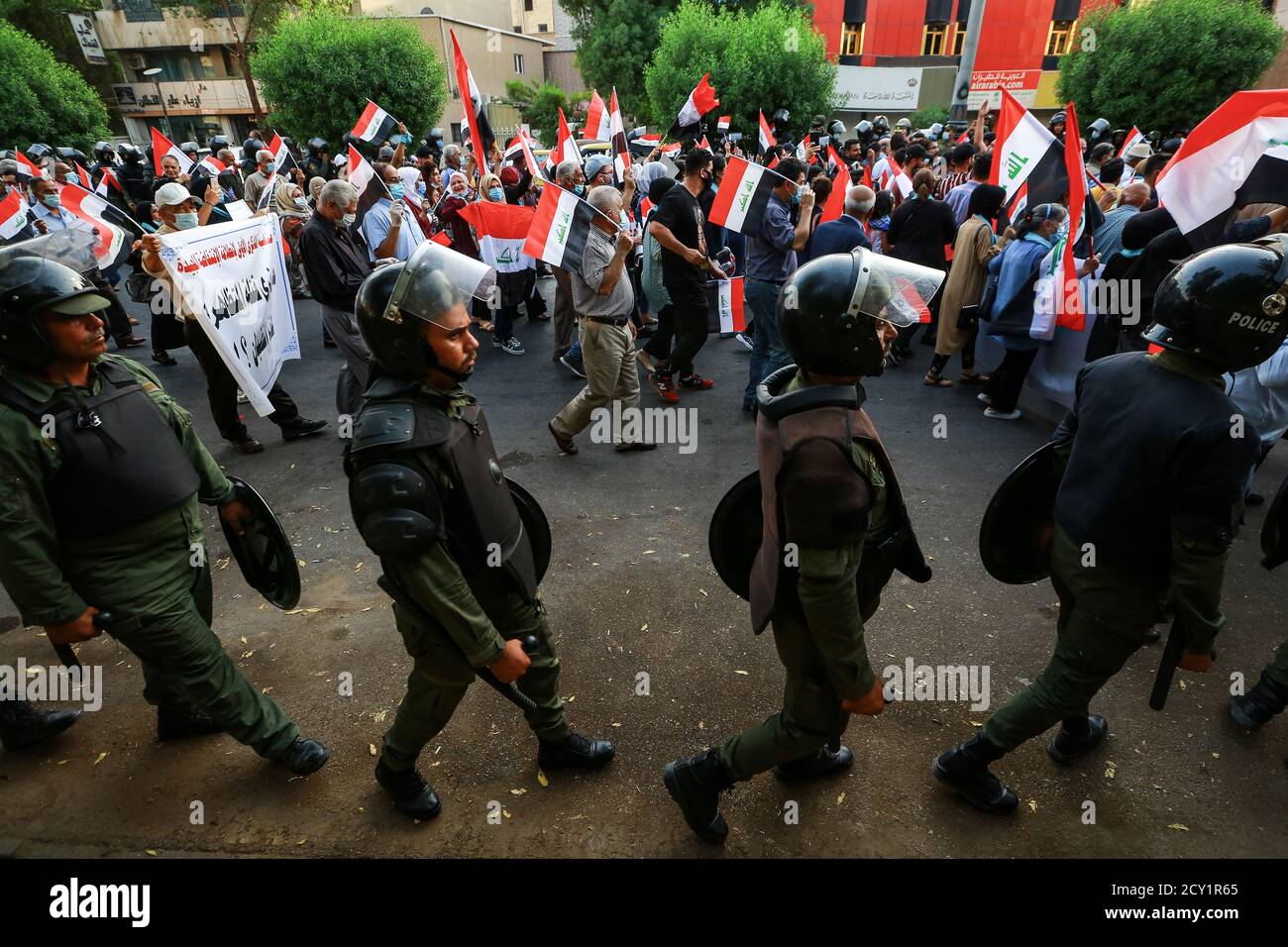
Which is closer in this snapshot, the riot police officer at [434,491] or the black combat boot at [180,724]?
the riot police officer at [434,491]

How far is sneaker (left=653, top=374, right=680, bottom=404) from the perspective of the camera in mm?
6863

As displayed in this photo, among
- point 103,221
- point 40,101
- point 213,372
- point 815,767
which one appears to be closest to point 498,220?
point 213,372

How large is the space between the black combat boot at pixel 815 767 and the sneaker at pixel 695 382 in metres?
4.84

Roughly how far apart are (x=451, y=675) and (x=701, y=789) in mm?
1001

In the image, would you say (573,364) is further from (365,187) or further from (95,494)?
(95,494)

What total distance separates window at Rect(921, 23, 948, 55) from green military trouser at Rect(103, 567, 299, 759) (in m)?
43.7

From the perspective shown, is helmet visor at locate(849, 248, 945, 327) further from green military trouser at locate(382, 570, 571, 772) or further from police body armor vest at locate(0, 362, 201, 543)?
police body armor vest at locate(0, 362, 201, 543)

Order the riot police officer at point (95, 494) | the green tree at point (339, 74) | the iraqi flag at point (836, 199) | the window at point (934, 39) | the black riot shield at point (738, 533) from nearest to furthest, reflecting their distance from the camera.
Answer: the riot police officer at point (95, 494) → the black riot shield at point (738, 533) → the iraqi flag at point (836, 199) → the green tree at point (339, 74) → the window at point (934, 39)

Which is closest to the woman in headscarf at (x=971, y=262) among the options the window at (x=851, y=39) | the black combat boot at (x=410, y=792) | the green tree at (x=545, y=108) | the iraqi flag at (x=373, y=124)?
the black combat boot at (x=410, y=792)

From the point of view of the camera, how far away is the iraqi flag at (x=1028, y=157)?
18.2 feet

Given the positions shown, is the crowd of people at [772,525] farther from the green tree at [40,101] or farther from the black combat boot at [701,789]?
the green tree at [40,101]

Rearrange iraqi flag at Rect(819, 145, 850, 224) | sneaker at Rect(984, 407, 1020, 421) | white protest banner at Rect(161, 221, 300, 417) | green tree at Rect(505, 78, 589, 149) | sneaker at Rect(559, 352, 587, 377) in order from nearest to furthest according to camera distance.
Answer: white protest banner at Rect(161, 221, 300, 417), sneaker at Rect(984, 407, 1020, 421), iraqi flag at Rect(819, 145, 850, 224), sneaker at Rect(559, 352, 587, 377), green tree at Rect(505, 78, 589, 149)

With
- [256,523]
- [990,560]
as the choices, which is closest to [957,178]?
[990,560]

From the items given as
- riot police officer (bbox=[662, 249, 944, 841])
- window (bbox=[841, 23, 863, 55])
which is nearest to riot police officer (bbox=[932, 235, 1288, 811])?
riot police officer (bbox=[662, 249, 944, 841])
